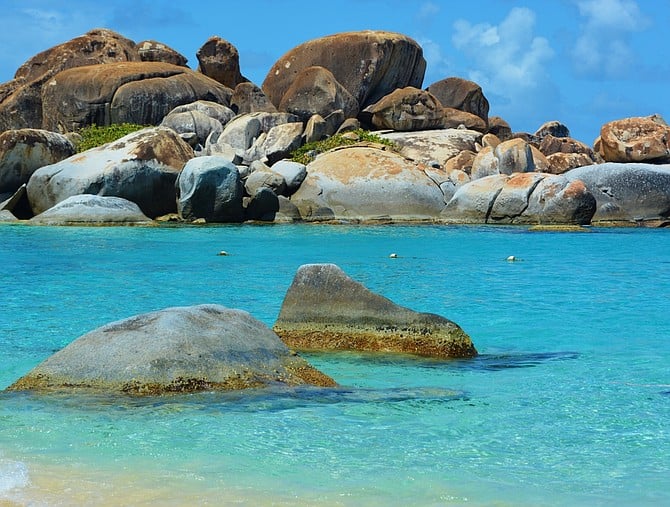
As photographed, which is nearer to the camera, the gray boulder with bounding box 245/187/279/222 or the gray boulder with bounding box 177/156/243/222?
the gray boulder with bounding box 177/156/243/222

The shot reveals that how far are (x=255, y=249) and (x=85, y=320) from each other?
9.13 meters

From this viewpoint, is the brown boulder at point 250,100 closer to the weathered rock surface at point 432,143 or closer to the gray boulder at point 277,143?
the gray boulder at point 277,143

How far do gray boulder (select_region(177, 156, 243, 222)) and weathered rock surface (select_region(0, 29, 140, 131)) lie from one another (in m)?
16.4

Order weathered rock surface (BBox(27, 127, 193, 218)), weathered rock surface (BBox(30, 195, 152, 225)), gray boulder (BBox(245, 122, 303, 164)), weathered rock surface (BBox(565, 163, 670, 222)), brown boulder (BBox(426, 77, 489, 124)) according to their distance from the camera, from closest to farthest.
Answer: weathered rock surface (BBox(30, 195, 152, 225))
weathered rock surface (BBox(27, 127, 193, 218))
weathered rock surface (BBox(565, 163, 670, 222))
gray boulder (BBox(245, 122, 303, 164))
brown boulder (BBox(426, 77, 489, 124))

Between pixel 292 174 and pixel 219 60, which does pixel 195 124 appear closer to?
pixel 292 174

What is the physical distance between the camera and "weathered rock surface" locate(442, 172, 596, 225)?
26344 mm

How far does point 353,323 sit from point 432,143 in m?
28.3

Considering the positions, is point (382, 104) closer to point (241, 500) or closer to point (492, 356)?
point (492, 356)

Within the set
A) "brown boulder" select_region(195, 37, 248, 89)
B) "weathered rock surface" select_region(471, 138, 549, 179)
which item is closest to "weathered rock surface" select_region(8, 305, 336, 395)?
"weathered rock surface" select_region(471, 138, 549, 179)

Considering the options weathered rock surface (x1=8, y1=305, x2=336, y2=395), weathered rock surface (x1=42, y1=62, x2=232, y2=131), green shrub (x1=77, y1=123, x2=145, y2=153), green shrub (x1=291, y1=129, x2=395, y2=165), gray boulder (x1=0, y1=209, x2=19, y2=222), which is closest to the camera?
weathered rock surface (x1=8, y1=305, x2=336, y2=395)

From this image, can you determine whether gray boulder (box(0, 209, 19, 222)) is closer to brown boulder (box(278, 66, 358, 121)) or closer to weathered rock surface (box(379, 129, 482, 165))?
brown boulder (box(278, 66, 358, 121))

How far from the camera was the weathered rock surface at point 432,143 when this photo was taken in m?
35.2

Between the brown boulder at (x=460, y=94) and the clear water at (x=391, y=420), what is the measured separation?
30.5 m

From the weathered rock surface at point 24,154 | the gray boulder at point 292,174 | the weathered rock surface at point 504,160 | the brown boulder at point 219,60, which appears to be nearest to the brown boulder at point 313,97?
the weathered rock surface at point 504,160
